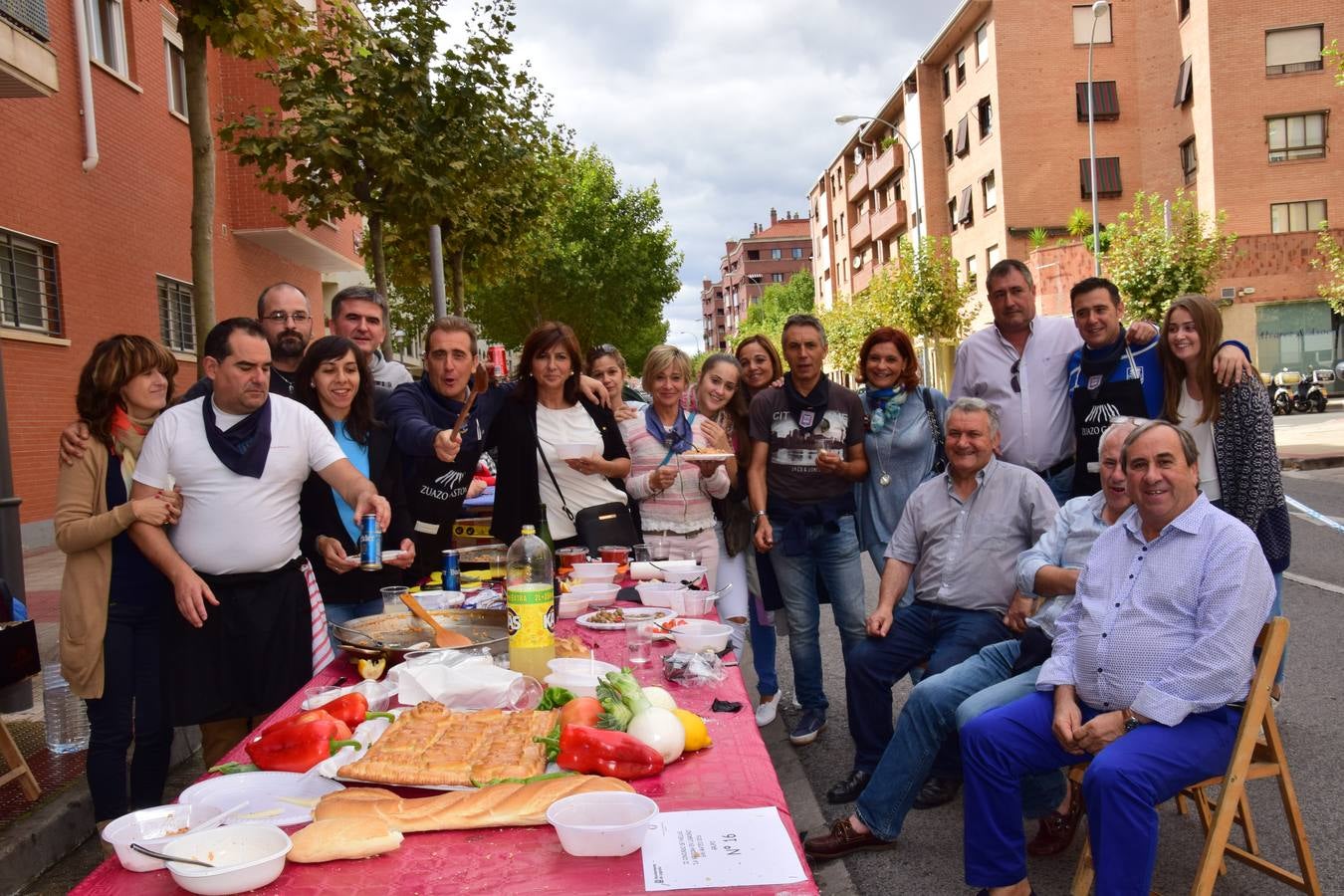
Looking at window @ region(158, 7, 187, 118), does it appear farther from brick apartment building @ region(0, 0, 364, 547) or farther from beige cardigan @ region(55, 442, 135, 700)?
beige cardigan @ region(55, 442, 135, 700)

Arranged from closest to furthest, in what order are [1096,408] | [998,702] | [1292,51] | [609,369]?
[998,702] → [1096,408] → [609,369] → [1292,51]

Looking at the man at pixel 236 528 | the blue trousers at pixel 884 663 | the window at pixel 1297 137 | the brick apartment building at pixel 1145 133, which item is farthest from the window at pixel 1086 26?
the man at pixel 236 528

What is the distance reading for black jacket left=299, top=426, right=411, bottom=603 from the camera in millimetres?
3883

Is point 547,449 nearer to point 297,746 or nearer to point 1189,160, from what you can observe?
point 297,746

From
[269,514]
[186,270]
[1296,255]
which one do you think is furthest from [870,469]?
[1296,255]

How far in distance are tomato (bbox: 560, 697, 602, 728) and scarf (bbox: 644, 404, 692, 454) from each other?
262 centimetres

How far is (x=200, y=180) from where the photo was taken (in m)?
7.59

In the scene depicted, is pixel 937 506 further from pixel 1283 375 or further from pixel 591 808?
pixel 1283 375

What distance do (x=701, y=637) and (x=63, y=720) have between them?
3961mm

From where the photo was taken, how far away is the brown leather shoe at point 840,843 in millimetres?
3742

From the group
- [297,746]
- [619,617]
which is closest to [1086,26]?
[619,617]

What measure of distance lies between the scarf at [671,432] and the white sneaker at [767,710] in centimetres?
153

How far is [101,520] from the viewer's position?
A: 11.7ft

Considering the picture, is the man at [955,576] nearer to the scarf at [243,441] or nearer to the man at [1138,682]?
the man at [1138,682]
